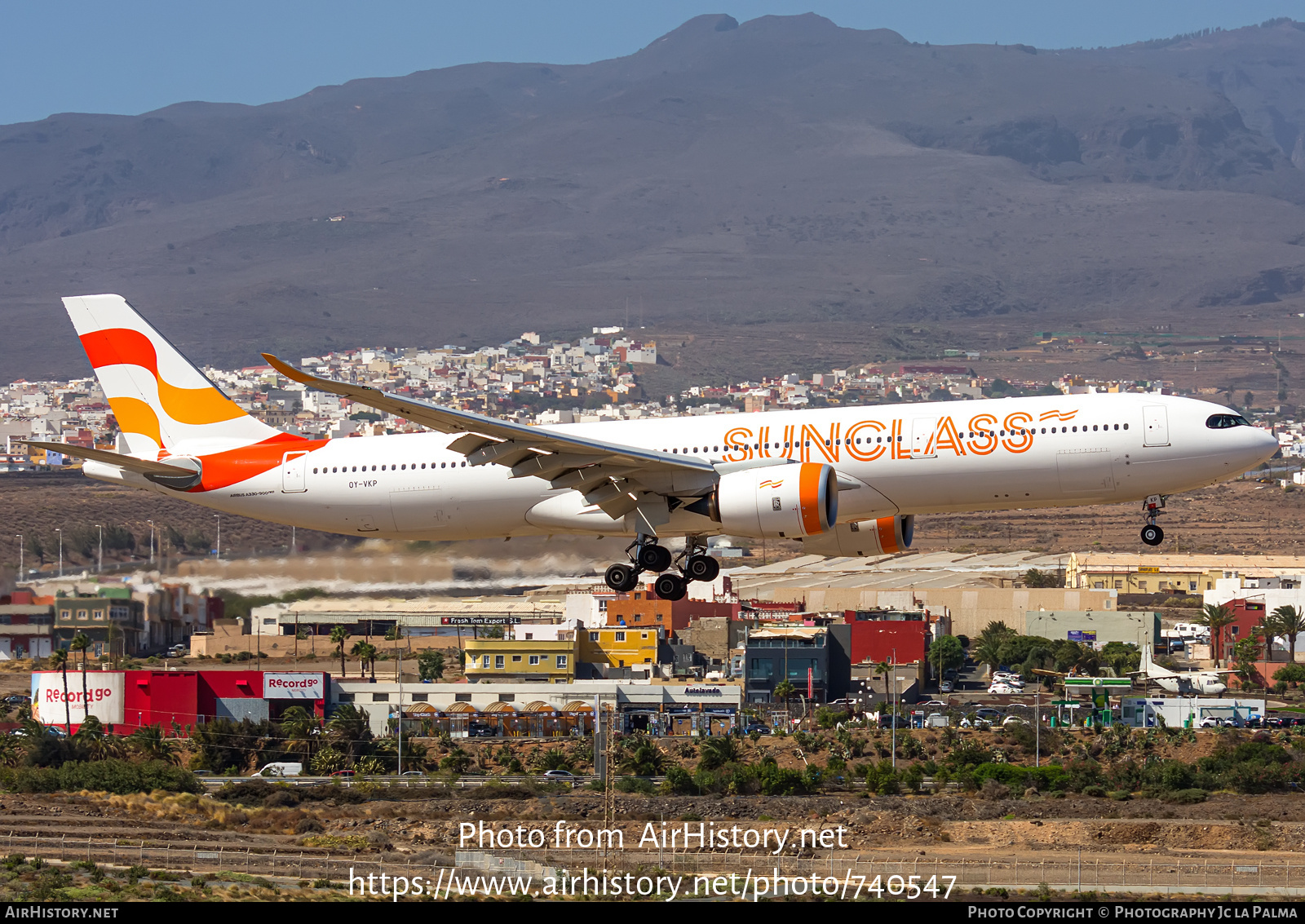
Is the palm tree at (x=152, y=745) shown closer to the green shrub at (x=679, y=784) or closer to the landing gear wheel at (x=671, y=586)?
the green shrub at (x=679, y=784)

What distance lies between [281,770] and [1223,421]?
37.0 m

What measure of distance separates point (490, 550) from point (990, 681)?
46570mm

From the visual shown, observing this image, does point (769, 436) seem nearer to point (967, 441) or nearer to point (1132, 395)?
point (967, 441)

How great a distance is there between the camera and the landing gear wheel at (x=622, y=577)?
41.8 m

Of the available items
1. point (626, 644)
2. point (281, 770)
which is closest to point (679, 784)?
point (281, 770)

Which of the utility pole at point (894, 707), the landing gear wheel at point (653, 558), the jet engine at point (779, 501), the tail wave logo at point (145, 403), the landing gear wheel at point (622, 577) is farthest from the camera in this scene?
the utility pole at point (894, 707)

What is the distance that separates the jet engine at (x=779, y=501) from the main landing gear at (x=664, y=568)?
2.03 metres

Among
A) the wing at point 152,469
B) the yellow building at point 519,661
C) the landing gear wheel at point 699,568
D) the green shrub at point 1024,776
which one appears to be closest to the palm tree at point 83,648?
the yellow building at point 519,661

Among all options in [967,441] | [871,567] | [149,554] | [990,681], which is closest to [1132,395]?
[967,441]

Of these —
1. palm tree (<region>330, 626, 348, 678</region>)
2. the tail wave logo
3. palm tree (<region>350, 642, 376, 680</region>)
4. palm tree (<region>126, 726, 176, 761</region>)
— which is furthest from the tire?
palm tree (<region>330, 626, 348, 678</region>)

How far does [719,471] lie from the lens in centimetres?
4097

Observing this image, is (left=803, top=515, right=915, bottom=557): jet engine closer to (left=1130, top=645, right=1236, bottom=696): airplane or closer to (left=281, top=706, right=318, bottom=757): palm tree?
(left=281, top=706, right=318, bottom=757): palm tree

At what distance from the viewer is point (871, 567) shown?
145625mm

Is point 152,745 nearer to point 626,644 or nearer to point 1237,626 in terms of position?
point 626,644
